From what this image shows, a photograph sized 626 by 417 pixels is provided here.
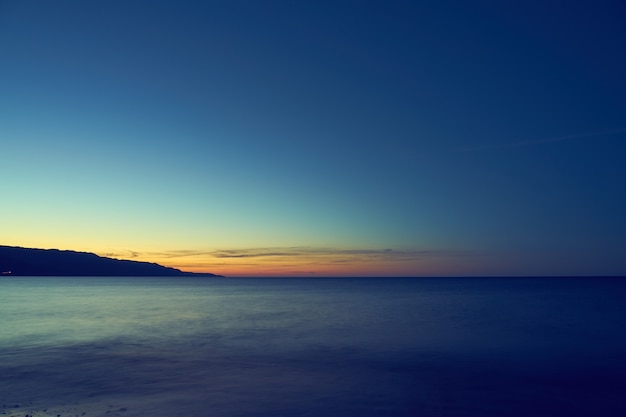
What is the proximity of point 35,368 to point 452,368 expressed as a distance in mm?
20508

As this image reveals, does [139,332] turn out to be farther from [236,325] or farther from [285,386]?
[285,386]

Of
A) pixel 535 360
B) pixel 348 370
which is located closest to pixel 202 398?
pixel 348 370

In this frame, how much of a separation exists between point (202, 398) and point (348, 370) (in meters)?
8.00

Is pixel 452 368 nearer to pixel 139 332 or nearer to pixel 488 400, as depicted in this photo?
pixel 488 400

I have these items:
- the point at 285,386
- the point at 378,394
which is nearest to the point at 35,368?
the point at 285,386

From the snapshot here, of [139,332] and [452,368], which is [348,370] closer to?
[452,368]

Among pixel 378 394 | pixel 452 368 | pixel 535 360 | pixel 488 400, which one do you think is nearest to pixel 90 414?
pixel 378 394

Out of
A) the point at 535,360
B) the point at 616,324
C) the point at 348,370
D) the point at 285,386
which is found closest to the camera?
the point at 285,386

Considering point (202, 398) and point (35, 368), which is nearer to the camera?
point (202, 398)

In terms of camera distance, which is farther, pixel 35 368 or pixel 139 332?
pixel 139 332

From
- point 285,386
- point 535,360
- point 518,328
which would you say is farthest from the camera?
point 518,328

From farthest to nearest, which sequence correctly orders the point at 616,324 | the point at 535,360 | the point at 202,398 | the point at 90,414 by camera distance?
the point at 616,324, the point at 535,360, the point at 202,398, the point at 90,414

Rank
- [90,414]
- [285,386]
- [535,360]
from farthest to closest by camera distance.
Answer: [535,360] < [285,386] < [90,414]

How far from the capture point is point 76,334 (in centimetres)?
3581
